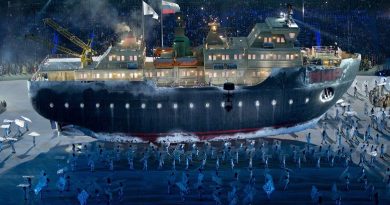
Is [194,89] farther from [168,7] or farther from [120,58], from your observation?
[168,7]

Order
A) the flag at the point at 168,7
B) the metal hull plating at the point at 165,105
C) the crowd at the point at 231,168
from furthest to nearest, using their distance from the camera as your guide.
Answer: the flag at the point at 168,7 → the metal hull plating at the point at 165,105 → the crowd at the point at 231,168

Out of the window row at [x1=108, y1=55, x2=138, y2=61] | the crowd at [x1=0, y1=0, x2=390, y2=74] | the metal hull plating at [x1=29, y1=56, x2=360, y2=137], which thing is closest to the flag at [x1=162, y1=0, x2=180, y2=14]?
the window row at [x1=108, y1=55, x2=138, y2=61]

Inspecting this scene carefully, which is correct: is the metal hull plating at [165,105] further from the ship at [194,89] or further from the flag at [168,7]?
the flag at [168,7]

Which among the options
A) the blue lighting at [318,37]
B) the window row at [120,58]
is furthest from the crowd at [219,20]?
the window row at [120,58]

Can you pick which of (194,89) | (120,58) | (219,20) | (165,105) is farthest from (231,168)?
(219,20)

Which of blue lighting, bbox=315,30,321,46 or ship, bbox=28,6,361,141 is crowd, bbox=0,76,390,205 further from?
blue lighting, bbox=315,30,321,46

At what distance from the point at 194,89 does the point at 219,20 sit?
61303mm

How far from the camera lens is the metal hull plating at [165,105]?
130 ft

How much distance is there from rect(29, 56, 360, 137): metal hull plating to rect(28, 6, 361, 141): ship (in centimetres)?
7

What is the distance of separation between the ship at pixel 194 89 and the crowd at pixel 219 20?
32.5 meters

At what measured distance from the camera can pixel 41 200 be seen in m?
30.3

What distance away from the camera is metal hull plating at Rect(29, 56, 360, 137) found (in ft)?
130

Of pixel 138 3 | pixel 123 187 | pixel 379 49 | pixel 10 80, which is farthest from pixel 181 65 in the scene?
pixel 138 3

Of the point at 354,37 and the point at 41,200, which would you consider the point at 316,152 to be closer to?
the point at 41,200
